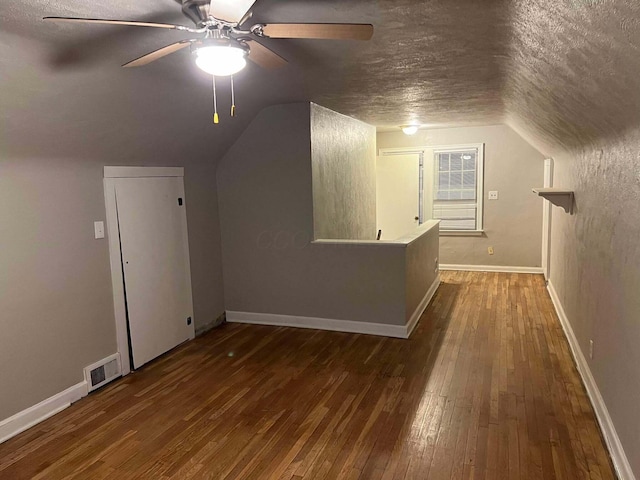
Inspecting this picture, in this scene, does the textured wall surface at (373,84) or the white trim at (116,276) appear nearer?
the textured wall surface at (373,84)

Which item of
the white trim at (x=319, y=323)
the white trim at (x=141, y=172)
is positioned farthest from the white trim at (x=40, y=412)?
the white trim at (x=319, y=323)

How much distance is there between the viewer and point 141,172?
3.75 metres

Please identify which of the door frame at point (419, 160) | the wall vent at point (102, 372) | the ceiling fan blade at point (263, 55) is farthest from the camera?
the door frame at point (419, 160)

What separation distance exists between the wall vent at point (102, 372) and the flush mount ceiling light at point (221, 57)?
2433mm

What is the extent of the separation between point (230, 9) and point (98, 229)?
89.0 inches

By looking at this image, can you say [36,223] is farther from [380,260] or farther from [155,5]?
[380,260]

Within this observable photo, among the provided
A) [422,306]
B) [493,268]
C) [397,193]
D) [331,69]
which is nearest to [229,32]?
[331,69]

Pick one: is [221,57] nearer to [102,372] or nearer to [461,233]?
[102,372]

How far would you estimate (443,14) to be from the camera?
204 centimetres

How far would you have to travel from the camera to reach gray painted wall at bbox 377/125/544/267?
6668mm

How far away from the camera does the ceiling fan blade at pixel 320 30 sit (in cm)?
174

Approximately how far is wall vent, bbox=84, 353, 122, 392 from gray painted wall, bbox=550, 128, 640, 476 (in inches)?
130

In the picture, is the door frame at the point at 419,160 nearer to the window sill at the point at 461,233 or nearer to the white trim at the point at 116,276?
the window sill at the point at 461,233

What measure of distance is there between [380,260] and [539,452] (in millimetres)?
2143
